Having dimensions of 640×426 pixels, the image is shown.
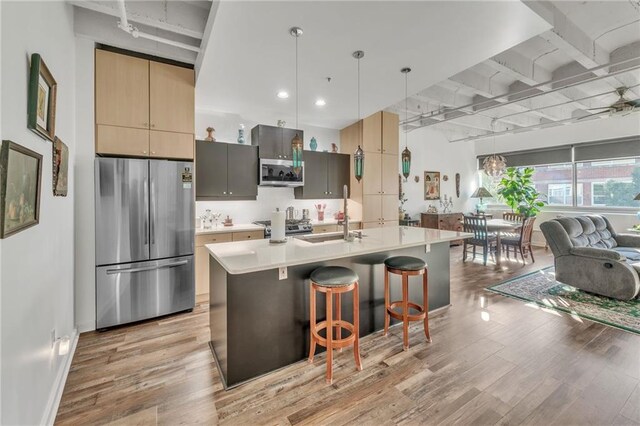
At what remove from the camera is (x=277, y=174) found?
458 cm

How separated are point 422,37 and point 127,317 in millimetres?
4143

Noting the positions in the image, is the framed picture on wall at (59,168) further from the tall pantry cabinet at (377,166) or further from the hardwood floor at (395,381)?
the tall pantry cabinet at (377,166)

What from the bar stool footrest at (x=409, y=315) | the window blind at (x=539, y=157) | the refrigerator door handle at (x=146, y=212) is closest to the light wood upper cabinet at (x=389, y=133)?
the bar stool footrest at (x=409, y=315)

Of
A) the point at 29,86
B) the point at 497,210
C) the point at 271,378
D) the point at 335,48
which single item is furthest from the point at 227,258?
the point at 497,210

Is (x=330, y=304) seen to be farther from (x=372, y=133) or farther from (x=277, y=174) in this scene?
A: (x=372, y=133)

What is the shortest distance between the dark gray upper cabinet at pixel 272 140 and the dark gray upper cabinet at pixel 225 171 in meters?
0.14

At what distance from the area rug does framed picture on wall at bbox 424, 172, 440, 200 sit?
138 inches

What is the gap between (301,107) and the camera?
4.43m

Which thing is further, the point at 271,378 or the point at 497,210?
the point at 497,210

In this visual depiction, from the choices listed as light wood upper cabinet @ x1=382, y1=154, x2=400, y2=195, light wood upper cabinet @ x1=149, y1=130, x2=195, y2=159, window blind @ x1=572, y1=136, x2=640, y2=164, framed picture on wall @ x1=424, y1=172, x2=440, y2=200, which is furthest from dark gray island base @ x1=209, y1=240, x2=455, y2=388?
window blind @ x1=572, y1=136, x2=640, y2=164

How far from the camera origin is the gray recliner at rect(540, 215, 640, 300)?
346cm

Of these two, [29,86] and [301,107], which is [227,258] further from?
[301,107]

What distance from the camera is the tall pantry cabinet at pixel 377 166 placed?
16.7 ft

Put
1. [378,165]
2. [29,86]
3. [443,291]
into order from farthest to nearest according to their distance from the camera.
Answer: [378,165]
[443,291]
[29,86]
